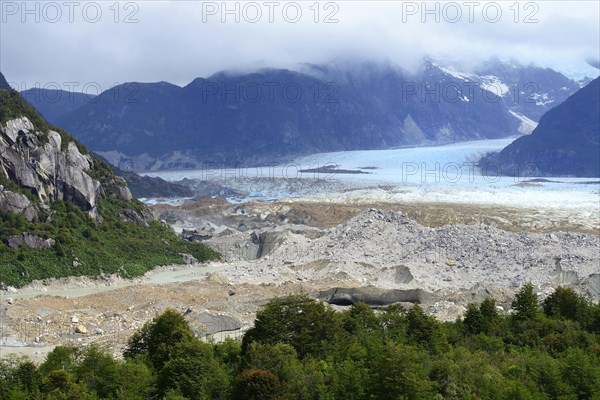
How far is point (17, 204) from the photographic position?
176ft

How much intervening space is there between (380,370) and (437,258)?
1201 inches

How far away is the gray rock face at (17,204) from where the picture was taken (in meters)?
53.2

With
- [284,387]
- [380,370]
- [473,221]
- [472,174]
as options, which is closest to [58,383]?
[284,387]

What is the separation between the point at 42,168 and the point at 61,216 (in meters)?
3.93

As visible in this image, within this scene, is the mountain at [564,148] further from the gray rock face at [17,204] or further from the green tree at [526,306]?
the green tree at [526,306]

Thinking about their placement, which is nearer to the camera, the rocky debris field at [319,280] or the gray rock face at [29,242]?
the rocky debris field at [319,280]

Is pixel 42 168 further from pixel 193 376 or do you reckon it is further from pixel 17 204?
pixel 193 376

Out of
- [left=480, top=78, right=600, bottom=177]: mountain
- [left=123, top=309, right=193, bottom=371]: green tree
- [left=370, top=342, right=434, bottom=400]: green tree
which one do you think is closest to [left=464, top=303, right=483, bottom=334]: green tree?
[left=370, top=342, right=434, bottom=400]: green tree

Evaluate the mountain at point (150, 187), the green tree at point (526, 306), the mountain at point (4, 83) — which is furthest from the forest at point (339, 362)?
the mountain at point (150, 187)

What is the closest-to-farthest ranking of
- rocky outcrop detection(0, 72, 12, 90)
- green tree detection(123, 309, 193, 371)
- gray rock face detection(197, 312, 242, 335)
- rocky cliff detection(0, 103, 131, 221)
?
green tree detection(123, 309, 193, 371) < gray rock face detection(197, 312, 242, 335) < rocky cliff detection(0, 103, 131, 221) < rocky outcrop detection(0, 72, 12, 90)

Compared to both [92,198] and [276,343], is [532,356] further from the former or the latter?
[92,198]

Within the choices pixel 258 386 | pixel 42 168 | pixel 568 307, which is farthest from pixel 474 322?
pixel 42 168

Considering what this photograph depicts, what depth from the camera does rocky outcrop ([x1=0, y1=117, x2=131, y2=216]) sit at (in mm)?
55375

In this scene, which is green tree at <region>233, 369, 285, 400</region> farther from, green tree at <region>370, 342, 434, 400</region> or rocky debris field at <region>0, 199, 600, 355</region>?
rocky debris field at <region>0, 199, 600, 355</region>
